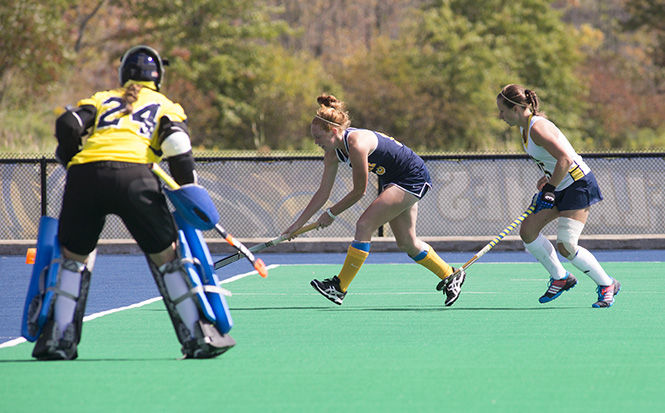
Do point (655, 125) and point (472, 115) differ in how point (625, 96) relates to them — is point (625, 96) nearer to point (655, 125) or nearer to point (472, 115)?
point (655, 125)

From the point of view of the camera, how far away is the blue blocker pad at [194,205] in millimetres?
→ 6980

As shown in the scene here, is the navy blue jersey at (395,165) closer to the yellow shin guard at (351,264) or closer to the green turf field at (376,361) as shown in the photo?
the yellow shin guard at (351,264)

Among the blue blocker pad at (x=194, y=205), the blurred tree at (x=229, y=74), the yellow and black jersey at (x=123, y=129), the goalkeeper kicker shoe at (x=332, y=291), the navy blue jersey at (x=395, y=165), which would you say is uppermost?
the yellow and black jersey at (x=123, y=129)

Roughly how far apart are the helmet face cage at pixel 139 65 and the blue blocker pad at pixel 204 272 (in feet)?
2.80

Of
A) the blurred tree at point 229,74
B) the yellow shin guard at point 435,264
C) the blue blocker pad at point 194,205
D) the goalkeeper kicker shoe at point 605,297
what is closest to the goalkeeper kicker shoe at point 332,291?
the yellow shin guard at point 435,264

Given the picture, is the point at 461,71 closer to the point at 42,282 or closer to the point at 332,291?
the point at 332,291

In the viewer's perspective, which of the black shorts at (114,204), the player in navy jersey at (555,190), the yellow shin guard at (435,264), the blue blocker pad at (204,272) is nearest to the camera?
the black shorts at (114,204)

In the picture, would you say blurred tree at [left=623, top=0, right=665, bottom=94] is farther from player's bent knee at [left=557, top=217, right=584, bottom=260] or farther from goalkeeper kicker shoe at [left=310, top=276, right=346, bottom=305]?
goalkeeper kicker shoe at [left=310, top=276, right=346, bottom=305]

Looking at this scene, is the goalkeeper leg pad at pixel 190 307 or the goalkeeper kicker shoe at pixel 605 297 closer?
the goalkeeper leg pad at pixel 190 307

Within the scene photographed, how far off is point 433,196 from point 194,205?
1324 cm

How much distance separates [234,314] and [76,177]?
3.12 m

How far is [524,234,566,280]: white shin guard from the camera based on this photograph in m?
10.1

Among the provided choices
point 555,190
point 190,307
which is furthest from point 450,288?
point 190,307

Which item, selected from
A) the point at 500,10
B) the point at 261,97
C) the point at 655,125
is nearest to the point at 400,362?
the point at 261,97
